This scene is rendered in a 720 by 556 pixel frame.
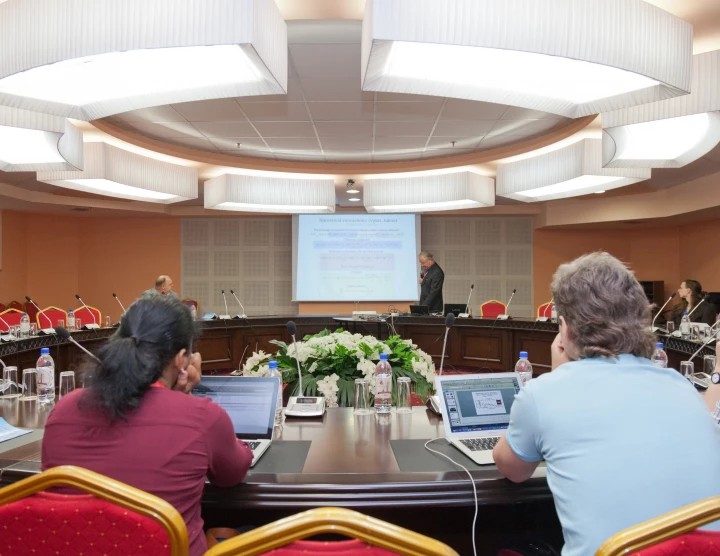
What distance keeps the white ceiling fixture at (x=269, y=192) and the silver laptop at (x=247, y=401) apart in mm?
4582

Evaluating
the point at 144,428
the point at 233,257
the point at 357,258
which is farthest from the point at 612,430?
the point at 233,257

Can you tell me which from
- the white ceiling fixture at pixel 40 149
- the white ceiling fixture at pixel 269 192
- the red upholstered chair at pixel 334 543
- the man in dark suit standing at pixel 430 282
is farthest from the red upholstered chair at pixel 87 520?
the man in dark suit standing at pixel 430 282

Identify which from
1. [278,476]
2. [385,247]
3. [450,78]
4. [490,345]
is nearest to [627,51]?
[450,78]

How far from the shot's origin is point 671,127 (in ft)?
11.6

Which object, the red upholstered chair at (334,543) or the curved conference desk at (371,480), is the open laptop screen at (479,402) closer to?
the curved conference desk at (371,480)

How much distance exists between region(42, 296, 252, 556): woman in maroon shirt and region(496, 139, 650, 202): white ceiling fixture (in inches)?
166

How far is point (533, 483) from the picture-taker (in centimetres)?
144

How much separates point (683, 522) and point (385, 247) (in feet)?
27.4

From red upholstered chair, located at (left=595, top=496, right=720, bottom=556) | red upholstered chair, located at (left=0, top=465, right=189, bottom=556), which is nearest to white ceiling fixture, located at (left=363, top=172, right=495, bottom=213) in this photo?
red upholstered chair, located at (left=595, top=496, right=720, bottom=556)

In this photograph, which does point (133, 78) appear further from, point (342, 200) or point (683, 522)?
point (342, 200)

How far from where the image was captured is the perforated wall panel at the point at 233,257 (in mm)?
9891

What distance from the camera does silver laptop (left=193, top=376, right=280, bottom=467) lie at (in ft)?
5.78

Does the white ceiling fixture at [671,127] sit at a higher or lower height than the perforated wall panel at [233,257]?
higher

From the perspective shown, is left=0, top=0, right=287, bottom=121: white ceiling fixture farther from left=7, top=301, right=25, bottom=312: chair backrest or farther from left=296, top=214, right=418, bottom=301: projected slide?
left=7, top=301, right=25, bottom=312: chair backrest
